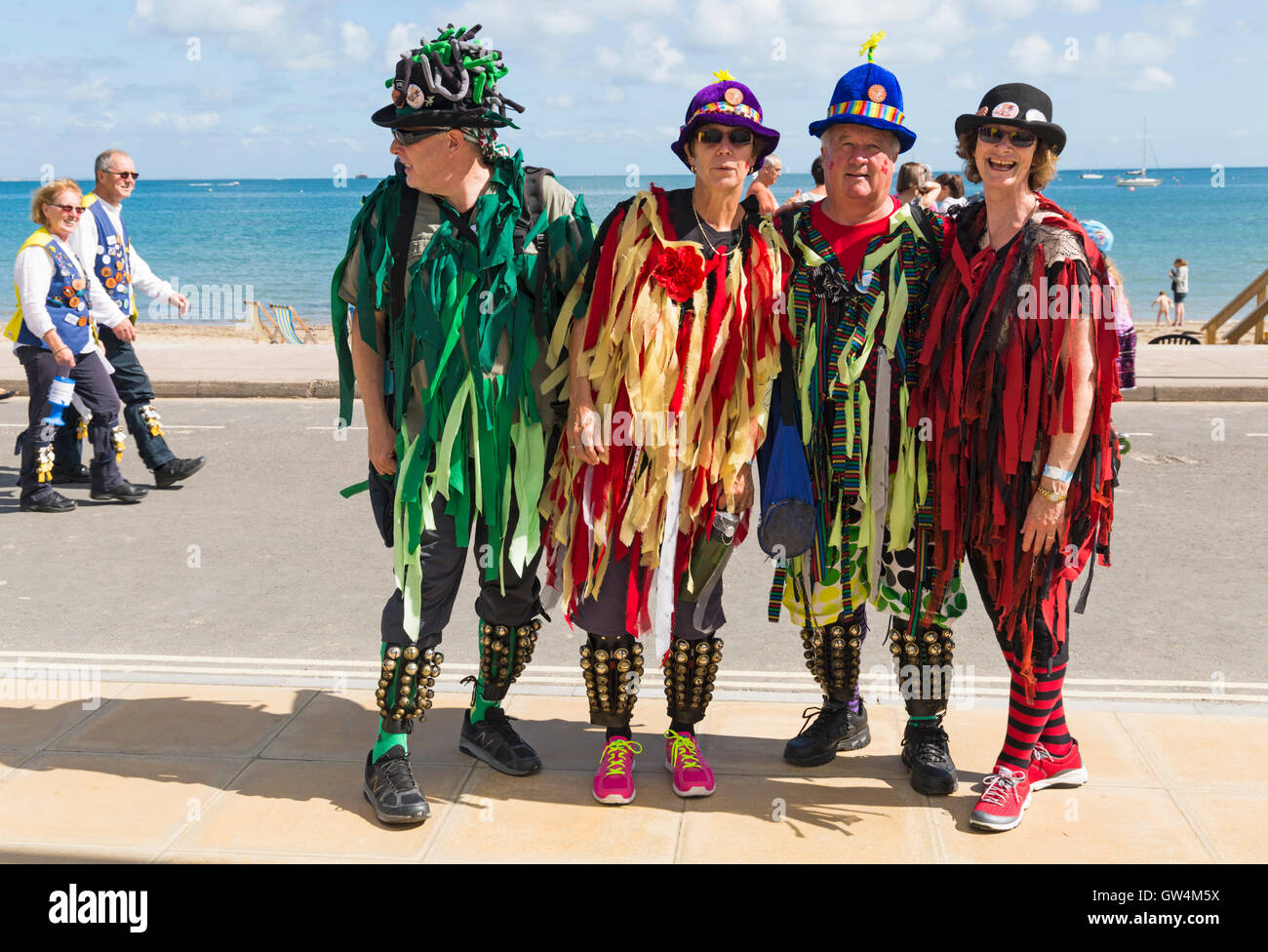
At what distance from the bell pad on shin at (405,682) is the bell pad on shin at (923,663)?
130cm

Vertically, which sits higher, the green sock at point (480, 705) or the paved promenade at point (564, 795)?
the green sock at point (480, 705)

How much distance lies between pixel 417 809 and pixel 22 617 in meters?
2.80

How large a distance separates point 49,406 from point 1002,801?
5.94 metres

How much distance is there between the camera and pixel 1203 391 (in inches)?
432

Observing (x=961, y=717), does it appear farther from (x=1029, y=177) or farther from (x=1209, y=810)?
(x=1029, y=177)

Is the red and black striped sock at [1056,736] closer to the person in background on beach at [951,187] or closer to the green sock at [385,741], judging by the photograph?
the green sock at [385,741]

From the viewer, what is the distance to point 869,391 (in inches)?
138

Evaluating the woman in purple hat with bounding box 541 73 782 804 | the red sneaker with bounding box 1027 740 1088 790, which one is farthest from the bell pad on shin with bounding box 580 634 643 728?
the red sneaker with bounding box 1027 740 1088 790

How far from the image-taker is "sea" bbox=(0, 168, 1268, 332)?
3656cm

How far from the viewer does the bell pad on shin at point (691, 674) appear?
3629mm

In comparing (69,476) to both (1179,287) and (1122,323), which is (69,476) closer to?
(1122,323)

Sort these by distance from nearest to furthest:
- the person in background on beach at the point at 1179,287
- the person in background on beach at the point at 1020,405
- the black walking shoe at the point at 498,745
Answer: the person in background on beach at the point at 1020,405 < the black walking shoe at the point at 498,745 < the person in background on beach at the point at 1179,287

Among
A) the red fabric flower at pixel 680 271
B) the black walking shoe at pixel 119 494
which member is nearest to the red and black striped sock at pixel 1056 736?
the red fabric flower at pixel 680 271

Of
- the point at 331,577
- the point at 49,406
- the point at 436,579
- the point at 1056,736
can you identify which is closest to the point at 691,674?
the point at 436,579
